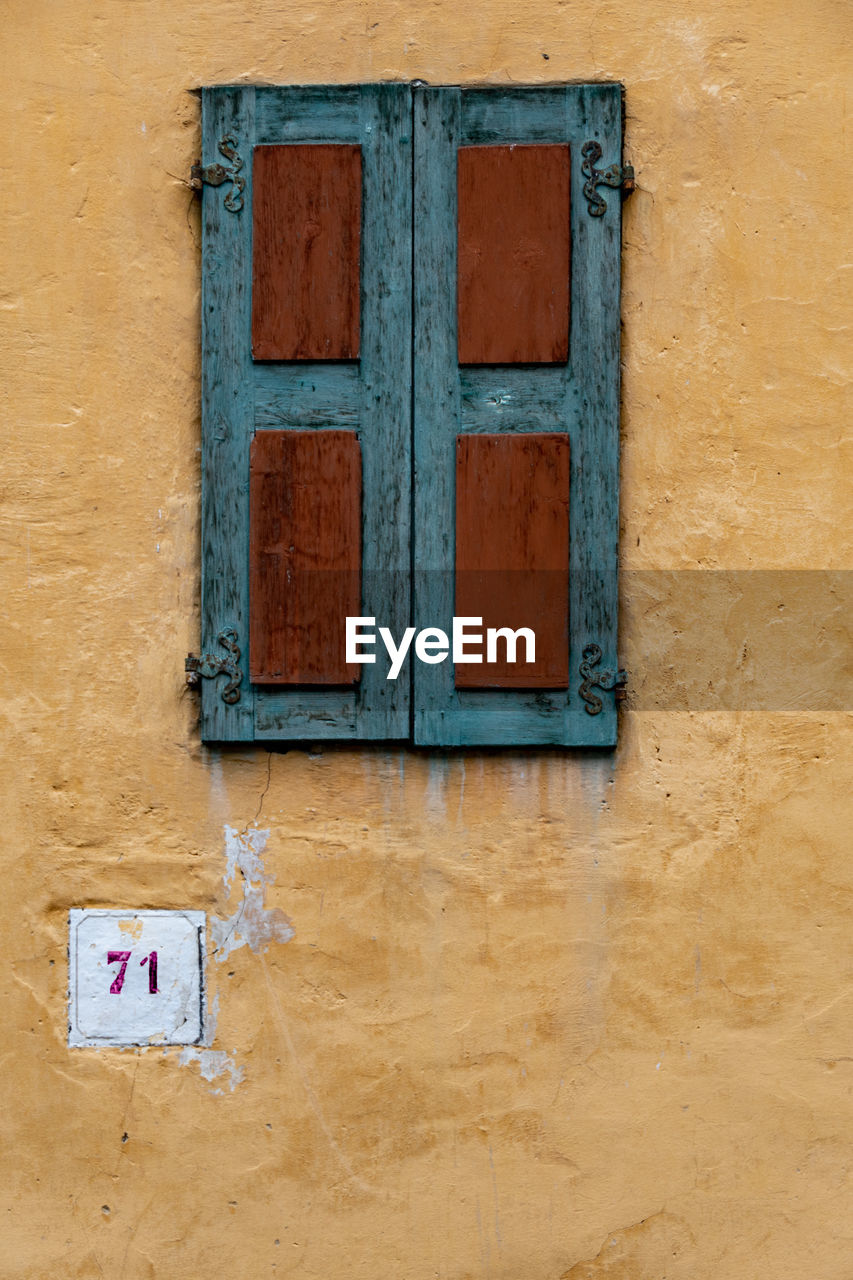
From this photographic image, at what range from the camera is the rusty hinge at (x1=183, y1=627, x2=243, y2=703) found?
237 cm

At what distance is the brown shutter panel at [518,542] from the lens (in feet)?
7.69

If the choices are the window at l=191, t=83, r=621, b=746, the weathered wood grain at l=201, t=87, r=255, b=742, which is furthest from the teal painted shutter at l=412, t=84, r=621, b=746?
the weathered wood grain at l=201, t=87, r=255, b=742

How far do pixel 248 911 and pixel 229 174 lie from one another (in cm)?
169

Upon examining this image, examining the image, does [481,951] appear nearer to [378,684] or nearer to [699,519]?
[378,684]

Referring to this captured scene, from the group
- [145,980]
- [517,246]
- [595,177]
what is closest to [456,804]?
[145,980]

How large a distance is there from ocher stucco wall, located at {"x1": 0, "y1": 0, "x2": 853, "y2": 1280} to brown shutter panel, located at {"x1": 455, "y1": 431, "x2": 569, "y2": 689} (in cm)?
18

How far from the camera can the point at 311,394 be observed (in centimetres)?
237

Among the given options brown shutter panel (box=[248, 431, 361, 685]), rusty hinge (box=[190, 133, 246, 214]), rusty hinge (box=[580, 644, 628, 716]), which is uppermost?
rusty hinge (box=[190, 133, 246, 214])

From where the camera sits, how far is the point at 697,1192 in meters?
2.37

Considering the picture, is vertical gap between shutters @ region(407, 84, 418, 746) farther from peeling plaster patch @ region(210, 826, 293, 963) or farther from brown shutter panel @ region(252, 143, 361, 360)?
peeling plaster patch @ region(210, 826, 293, 963)

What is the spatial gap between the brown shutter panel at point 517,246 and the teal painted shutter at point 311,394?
0.15m

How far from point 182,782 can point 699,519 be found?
4.43 feet

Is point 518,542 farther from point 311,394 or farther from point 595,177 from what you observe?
point 595,177

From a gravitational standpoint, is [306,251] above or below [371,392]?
above
